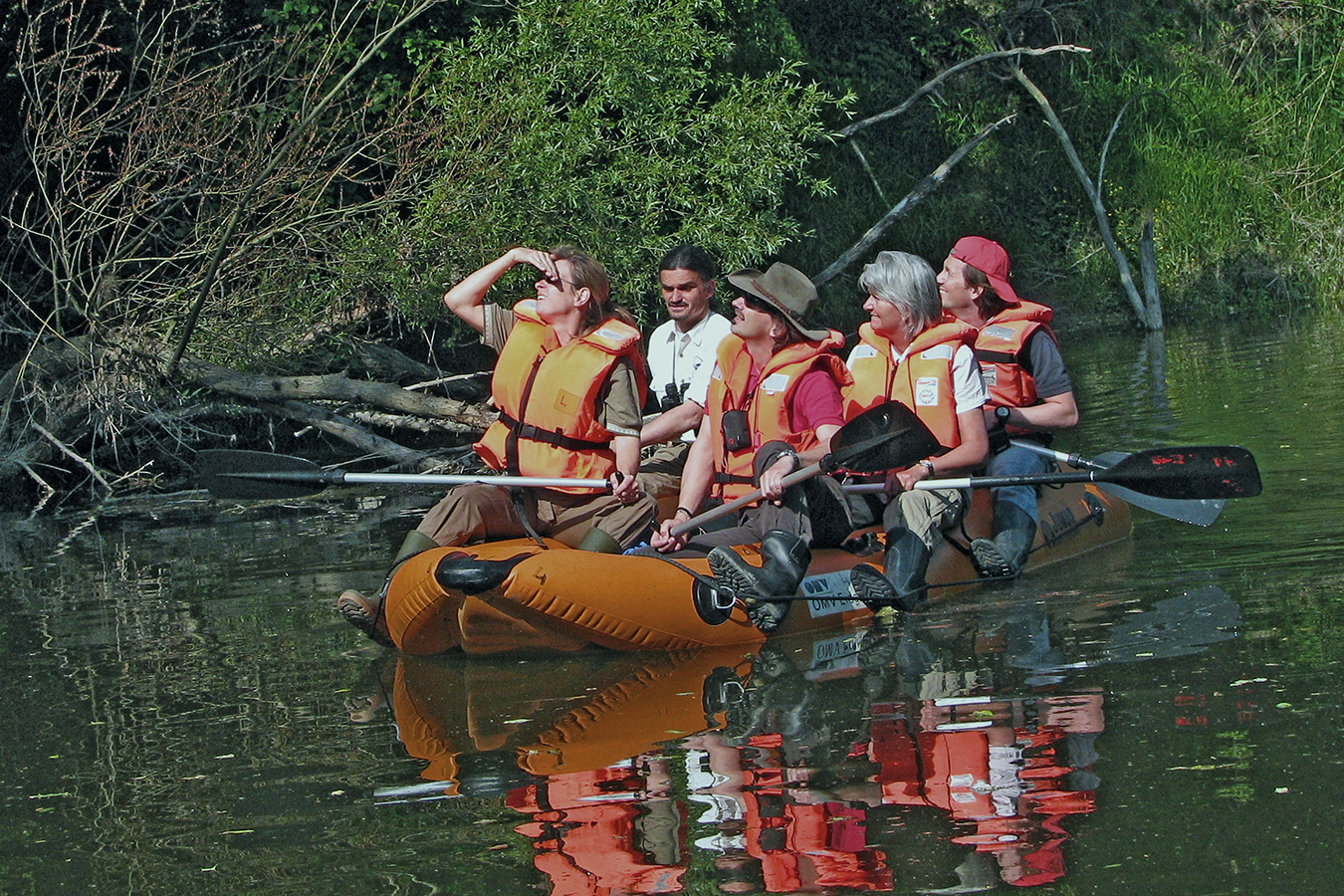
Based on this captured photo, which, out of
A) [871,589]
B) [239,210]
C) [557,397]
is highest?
[239,210]

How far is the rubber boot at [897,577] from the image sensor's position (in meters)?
5.15

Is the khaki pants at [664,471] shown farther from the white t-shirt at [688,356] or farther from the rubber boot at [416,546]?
the rubber boot at [416,546]

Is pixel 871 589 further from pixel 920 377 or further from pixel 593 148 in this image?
pixel 593 148

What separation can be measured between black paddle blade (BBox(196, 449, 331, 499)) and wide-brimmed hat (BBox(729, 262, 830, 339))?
5.64 ft

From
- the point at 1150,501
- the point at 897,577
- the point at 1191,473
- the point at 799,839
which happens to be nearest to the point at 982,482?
the point at 897,577

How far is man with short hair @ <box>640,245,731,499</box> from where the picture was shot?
6040 millimetres

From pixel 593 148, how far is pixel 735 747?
7.24 m

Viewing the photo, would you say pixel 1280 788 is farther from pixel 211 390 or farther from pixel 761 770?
pixel 211 390

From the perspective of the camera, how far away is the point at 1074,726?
371cm

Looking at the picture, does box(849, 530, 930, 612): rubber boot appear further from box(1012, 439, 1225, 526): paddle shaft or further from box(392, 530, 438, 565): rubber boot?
box(392, 530, 438, 565): rubber boot

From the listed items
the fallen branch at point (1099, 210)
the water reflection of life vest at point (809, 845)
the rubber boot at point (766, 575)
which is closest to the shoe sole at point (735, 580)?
the rubber boot at point (766, 575)

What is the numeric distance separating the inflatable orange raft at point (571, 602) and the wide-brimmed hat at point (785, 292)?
731 millimetres

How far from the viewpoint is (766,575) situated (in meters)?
4.99

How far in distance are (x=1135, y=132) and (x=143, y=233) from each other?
37.0ft
